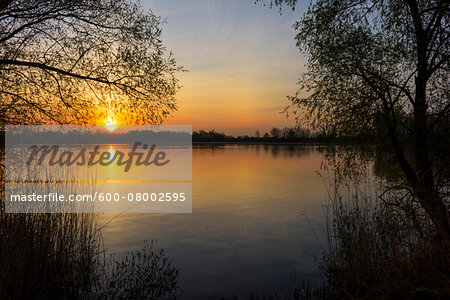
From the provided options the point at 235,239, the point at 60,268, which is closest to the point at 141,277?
the point at 60,268

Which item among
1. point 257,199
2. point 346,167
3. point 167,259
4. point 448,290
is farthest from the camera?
point 257,199

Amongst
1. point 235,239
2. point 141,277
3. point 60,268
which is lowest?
point 235,239

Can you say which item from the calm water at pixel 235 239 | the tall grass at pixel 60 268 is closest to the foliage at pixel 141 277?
the tall grass at pixel 60 268

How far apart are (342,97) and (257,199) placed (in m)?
17.2

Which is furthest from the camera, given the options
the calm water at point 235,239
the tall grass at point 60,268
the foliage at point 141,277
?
the calm water at point 235,239

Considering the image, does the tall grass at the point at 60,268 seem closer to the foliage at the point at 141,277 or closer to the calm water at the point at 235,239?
the foliage at the point at 141,277

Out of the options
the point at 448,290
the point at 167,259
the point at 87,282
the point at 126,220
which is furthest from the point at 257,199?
the point at 448,290

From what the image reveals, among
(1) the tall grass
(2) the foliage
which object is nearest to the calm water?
(2) the foliage

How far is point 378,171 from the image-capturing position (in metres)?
10.9

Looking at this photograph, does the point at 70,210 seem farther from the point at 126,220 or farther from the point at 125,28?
the point at 126,220

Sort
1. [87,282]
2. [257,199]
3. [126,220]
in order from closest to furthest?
[87,282] < [126,220] < [257,199]

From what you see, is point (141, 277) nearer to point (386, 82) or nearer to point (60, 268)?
point (60, 268)

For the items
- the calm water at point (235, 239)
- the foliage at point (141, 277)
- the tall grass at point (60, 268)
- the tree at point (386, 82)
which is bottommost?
the calm water at point (235, 239)

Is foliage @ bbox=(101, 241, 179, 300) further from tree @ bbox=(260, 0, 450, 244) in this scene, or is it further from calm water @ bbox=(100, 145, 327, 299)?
tree @ bbox=(260, 0, 450, 244)
